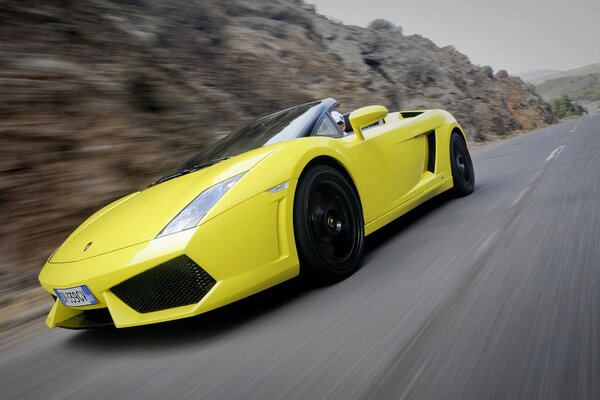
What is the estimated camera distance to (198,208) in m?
2.39

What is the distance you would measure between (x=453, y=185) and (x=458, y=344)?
3.35 m

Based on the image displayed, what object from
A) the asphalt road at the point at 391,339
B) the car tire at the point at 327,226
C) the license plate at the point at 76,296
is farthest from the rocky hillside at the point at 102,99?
the car tire at the point at 327,226

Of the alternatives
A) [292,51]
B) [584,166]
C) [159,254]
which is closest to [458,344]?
[159,254]

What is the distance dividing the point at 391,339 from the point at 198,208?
1.07 m

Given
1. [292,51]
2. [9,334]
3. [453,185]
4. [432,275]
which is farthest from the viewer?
[292,51]

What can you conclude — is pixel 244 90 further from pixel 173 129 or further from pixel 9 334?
pixel 9 334

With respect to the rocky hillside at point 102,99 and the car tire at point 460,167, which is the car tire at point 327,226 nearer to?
the car tire at point 460,167

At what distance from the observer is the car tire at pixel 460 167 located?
491 cm

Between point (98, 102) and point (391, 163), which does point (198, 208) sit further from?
point (98, 102)

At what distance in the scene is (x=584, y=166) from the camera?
6.07 metres

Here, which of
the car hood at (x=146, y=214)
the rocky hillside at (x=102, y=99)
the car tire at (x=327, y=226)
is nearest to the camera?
the car hood at (x=146, y=214)

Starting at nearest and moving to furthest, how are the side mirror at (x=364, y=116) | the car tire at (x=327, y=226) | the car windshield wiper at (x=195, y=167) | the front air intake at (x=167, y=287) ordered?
1. the front air intake at (x=167, y=287)
2. the car tire at (x=327, y=226)
3. the car windshield wiper at (x=195, y=167)
4. the side mirror at (x=364, y=116)

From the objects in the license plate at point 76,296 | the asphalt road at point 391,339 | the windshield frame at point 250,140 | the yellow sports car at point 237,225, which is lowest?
the asphalt road at point 391,339

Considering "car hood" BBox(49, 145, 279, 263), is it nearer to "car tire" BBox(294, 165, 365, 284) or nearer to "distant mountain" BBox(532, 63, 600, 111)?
"car tire" BBox(294, 165, 365, 284)
